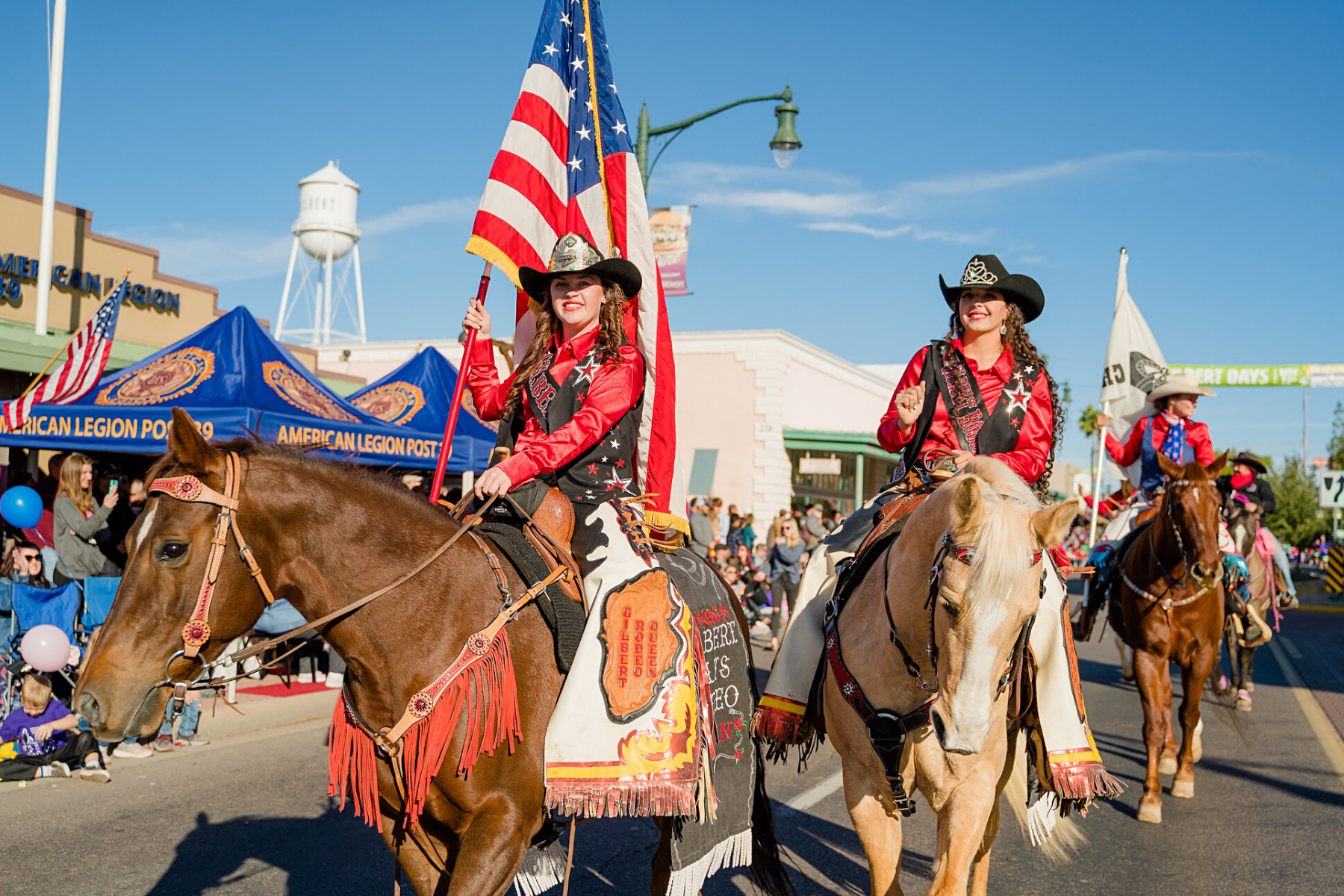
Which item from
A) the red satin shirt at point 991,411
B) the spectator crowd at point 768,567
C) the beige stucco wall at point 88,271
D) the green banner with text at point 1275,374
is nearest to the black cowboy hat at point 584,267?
the red satin shirt at point 991,411

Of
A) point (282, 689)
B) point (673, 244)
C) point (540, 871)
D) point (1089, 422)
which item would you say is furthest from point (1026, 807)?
point (1089, 422)

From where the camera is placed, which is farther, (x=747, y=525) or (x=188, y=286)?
(x=747, y=525)

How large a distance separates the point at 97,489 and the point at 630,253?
796 centimetres

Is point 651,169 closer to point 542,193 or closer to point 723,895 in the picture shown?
point 542,193

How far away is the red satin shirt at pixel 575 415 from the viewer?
3.28 m

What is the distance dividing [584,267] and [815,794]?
4527mm

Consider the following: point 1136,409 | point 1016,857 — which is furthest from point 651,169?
point 1016,857

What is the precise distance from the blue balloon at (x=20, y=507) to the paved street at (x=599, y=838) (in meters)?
2.93

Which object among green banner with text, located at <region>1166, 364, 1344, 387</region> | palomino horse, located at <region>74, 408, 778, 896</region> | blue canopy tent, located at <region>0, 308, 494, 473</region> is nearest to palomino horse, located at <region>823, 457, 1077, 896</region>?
palomino horse, located at <region>74, 408, 778, 896</region>

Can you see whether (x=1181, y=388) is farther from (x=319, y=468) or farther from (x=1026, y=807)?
(x=319, y=468)

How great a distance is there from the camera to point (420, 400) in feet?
44.0

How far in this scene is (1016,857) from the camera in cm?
562

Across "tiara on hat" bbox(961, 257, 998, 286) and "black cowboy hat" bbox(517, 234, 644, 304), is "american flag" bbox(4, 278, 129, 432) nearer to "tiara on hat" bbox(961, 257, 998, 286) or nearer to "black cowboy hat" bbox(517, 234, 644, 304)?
"black cowboy hat" bbox(517, 234, 644, 304)

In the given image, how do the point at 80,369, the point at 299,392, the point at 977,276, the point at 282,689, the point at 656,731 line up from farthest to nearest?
1. the point at 299,392
2. the point at 282,689
3. the point at 80,369
4. the point at 977,276
5. the point at 656,731
